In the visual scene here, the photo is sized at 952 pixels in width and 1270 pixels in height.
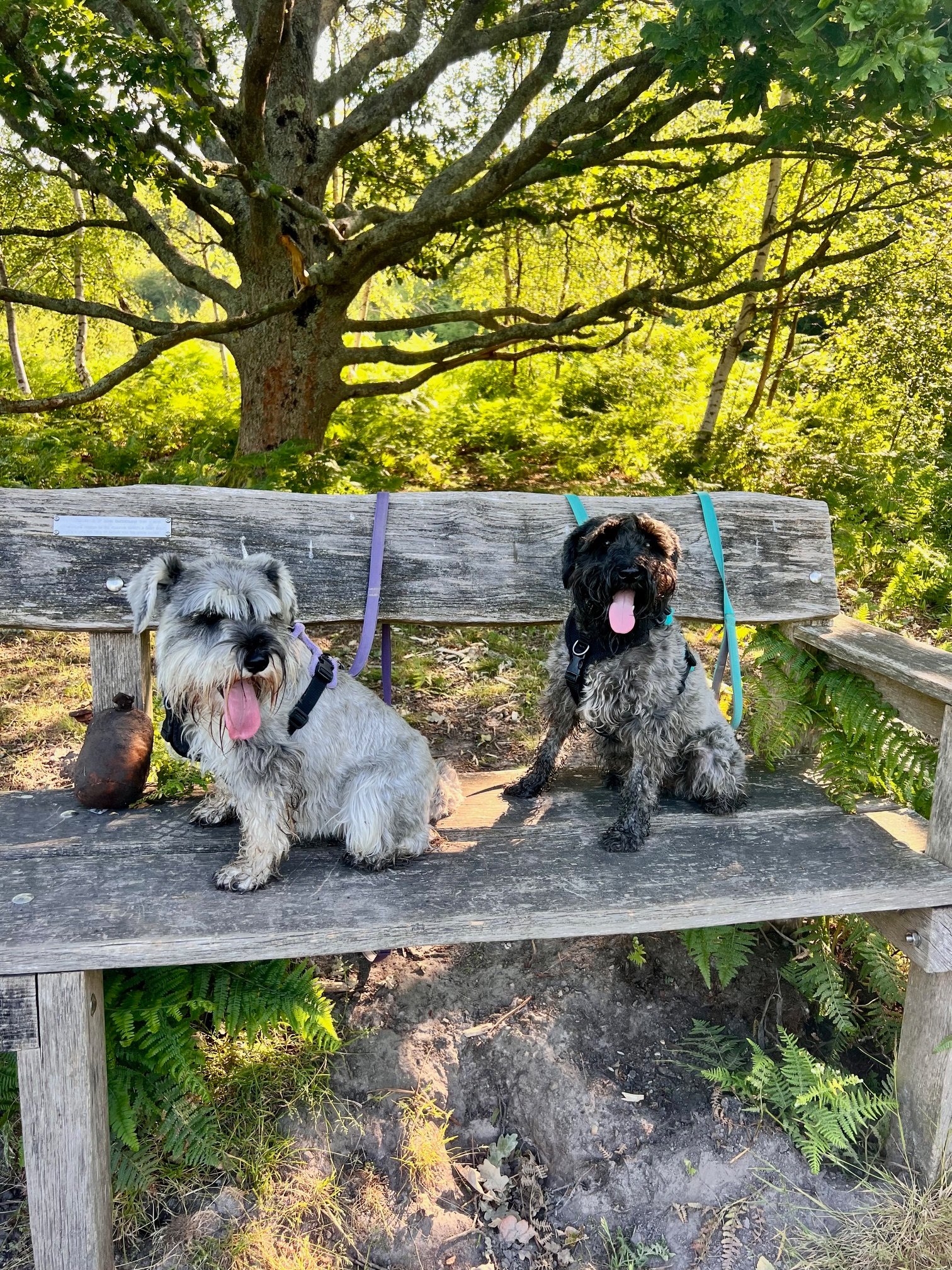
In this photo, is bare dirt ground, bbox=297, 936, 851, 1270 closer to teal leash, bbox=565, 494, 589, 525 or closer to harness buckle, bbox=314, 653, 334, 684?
harness buckle, bbox=314, 653, 334, 684

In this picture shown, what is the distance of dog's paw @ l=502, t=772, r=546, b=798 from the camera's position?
3562mm

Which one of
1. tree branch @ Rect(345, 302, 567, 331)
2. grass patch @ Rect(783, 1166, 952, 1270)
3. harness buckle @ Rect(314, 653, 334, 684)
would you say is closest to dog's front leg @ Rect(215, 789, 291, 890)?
harness buckle @ Rect(314, 653, 334, 684)

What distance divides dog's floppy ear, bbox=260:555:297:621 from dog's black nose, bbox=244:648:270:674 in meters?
0.21

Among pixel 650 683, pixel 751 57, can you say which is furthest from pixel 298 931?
pixel 751 57

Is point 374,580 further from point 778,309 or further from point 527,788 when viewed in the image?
point 778,309

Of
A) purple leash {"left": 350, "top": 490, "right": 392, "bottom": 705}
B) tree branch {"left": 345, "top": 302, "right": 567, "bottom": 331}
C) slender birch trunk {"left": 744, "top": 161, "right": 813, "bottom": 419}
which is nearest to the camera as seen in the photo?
purple leash {"left": 350, "top": 490, "right": 392, "bottom": 705}

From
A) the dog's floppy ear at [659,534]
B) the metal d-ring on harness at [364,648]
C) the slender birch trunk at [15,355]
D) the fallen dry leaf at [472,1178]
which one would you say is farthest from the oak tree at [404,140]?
the slender birch trunk at [15,355]

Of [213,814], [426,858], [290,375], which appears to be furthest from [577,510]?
[290,375]

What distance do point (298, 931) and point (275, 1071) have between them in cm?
115

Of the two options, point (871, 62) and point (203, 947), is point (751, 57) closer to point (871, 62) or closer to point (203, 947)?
point (871, 62)

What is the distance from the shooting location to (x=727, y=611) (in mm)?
3867

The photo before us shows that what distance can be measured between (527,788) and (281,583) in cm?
150

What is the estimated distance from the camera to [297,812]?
3033 mm

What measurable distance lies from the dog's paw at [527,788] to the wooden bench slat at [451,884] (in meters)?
0.11
